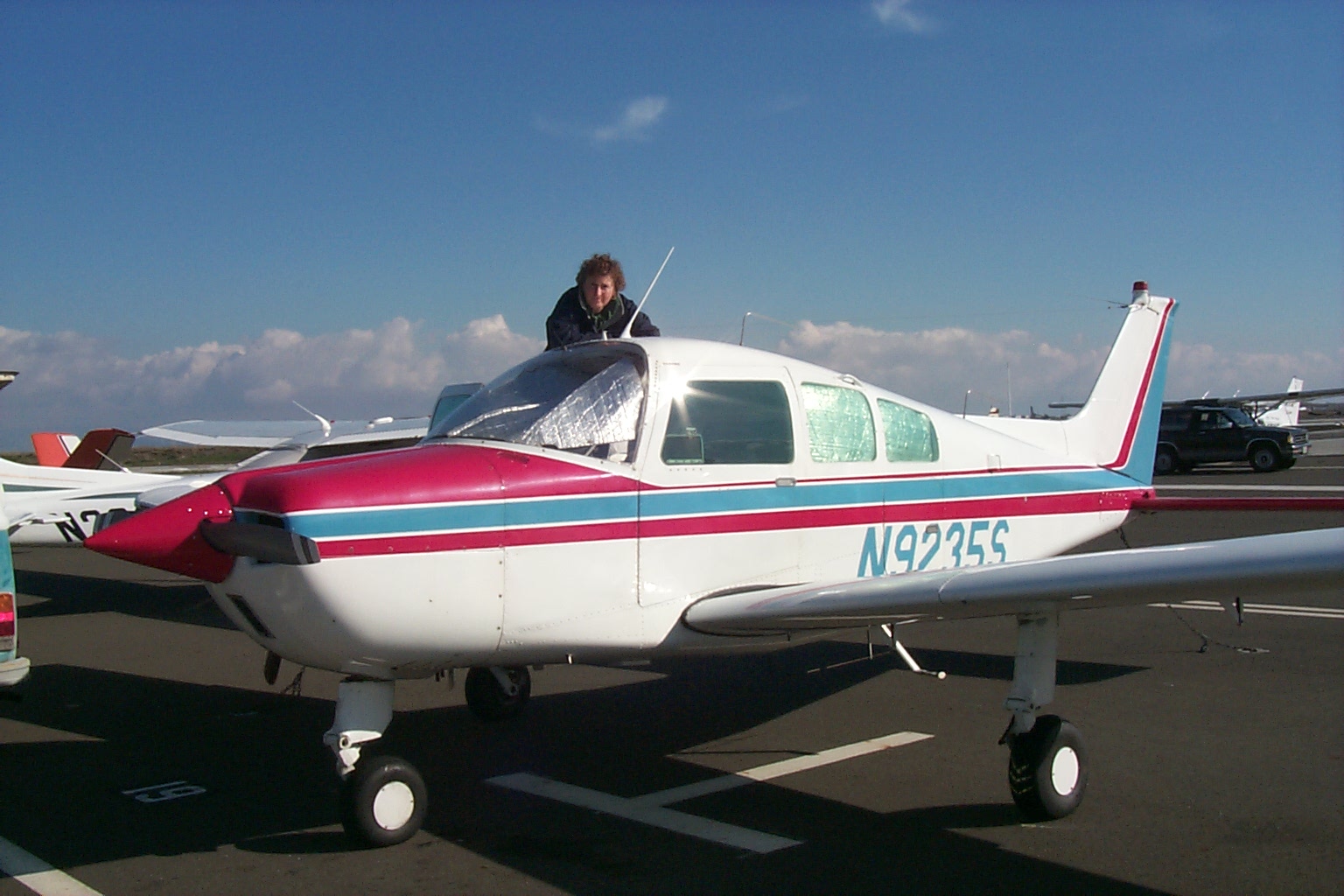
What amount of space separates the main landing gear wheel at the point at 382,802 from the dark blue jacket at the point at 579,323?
8.62 ft

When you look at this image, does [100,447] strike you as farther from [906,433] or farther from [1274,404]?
[1274,404]

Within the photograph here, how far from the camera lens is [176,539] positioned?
12.3ft

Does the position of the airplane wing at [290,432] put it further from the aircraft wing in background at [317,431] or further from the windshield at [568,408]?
the windshield at [568,408]

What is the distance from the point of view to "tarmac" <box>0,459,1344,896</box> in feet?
12.9

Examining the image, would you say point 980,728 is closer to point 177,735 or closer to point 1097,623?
point 1097,623

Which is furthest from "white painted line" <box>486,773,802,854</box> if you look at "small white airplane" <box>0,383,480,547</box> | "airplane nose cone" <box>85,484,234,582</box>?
"small white airplane" <box>0,383,480,547</box>

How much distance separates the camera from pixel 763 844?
4.18 metres

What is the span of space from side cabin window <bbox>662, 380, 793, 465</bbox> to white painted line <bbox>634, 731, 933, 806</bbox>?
1531mm

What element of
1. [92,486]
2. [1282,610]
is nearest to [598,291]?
[1282,610]

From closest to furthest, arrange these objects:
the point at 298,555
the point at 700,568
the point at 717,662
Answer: the point at 298,555
the point at 700,568
the point at 717,662

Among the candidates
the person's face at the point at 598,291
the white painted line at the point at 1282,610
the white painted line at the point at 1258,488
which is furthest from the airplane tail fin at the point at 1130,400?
the white painted line at the point at 1258,488

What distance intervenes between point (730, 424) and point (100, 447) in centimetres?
1758

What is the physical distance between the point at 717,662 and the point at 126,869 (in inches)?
186

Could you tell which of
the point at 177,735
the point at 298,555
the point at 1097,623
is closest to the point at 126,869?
the point at 298,555
